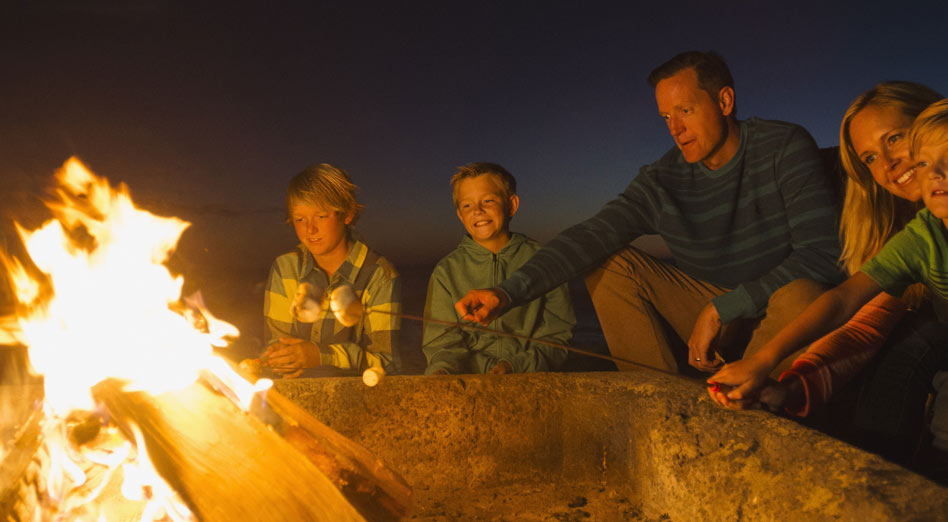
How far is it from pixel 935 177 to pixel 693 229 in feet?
4.20

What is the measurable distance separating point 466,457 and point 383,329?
4.27ft

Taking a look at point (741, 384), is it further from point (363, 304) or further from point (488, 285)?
point (363, 304)

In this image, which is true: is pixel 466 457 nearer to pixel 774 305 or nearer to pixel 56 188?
pixel 774 305

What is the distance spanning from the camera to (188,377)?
174 centimetres

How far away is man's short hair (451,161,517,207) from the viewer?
3771mm

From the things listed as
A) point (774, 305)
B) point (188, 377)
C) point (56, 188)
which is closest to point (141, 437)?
point (188, 377)

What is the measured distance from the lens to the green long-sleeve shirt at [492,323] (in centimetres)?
322

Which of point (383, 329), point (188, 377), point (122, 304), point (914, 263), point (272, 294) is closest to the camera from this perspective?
point (188, 377)

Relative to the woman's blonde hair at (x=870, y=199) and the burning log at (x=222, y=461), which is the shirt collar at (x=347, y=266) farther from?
the woman's blonde hair at (x=870, y=199)

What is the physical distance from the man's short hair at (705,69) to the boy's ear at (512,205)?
4.13 feet

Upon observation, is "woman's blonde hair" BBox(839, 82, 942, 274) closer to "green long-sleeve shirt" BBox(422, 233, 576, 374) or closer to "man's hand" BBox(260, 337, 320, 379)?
"green long-sleeve shirt" BBox(422, 233, 576, 374)

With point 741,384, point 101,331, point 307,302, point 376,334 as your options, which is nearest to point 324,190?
point 307,302

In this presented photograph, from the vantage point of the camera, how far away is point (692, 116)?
2988 millimetres

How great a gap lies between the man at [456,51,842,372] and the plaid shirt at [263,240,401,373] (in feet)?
3.36
